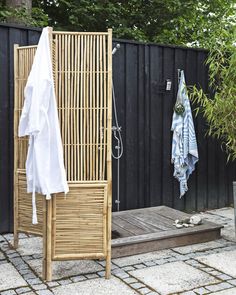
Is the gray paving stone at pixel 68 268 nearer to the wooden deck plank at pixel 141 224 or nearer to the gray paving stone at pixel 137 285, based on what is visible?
the gray paving stone at pixel 137 285

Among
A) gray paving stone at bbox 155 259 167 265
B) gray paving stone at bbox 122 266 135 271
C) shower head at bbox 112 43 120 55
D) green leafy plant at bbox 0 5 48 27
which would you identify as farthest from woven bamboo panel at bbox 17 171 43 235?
green leafy plant at bbox 0 5 48 27

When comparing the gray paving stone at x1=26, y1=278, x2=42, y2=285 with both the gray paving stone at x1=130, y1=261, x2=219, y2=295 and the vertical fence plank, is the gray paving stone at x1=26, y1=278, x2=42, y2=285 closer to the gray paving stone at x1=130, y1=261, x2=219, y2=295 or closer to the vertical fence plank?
the gray paving stone at x1=130, y1=261, x2=219, y2=295

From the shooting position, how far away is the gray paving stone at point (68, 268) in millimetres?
2956

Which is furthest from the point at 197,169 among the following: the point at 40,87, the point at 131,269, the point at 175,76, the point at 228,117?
the point at 40,87

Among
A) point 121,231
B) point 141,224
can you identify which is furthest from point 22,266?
point 141,224

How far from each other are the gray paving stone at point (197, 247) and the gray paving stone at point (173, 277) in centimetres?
34

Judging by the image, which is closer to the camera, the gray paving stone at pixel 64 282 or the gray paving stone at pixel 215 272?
the gray paving stone at pixel 64 282

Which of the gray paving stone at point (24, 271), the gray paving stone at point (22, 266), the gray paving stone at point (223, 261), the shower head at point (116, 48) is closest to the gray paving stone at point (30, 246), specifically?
the gray paving stone at point (22, 266)

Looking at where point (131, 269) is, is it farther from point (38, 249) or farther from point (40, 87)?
point (40, 87)

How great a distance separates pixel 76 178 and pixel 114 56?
2.02m

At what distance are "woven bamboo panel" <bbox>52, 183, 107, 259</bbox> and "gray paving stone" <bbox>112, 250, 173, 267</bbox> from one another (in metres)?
0.40

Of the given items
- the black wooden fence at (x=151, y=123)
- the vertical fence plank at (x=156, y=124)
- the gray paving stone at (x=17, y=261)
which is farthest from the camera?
the vertical fence plank at (x=156, y=124)

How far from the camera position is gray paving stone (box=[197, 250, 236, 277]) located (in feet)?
9.98

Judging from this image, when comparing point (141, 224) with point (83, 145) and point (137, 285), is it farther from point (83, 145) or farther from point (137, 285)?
point (83, 145)
